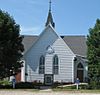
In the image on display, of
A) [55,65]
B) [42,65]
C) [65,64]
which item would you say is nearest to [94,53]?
[65,64]

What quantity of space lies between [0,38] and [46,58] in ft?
54.0

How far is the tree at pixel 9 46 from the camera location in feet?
163

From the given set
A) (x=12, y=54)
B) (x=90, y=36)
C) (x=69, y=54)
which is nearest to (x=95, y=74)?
(x=90, y=36)

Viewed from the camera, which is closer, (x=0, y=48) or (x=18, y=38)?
(x=0, y=48)

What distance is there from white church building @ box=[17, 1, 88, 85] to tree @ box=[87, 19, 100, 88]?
13.5 metres

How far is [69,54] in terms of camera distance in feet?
212

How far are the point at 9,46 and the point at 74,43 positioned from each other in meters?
22.6

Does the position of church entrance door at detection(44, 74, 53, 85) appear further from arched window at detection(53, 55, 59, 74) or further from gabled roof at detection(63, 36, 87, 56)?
gabled roof at detection(63, 36, 87, 56)

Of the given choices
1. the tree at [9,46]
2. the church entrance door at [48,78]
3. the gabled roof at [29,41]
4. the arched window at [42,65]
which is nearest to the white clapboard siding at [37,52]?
the arched window at [42,65]

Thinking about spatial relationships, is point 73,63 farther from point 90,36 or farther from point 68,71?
point 90,36

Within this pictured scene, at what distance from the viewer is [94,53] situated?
50.5m

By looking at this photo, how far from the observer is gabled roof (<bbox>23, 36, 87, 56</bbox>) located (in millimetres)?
68125

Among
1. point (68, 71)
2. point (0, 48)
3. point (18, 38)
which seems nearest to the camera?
point (0, 48)

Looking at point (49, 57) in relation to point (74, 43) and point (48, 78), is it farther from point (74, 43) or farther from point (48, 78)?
point (74, 43)
